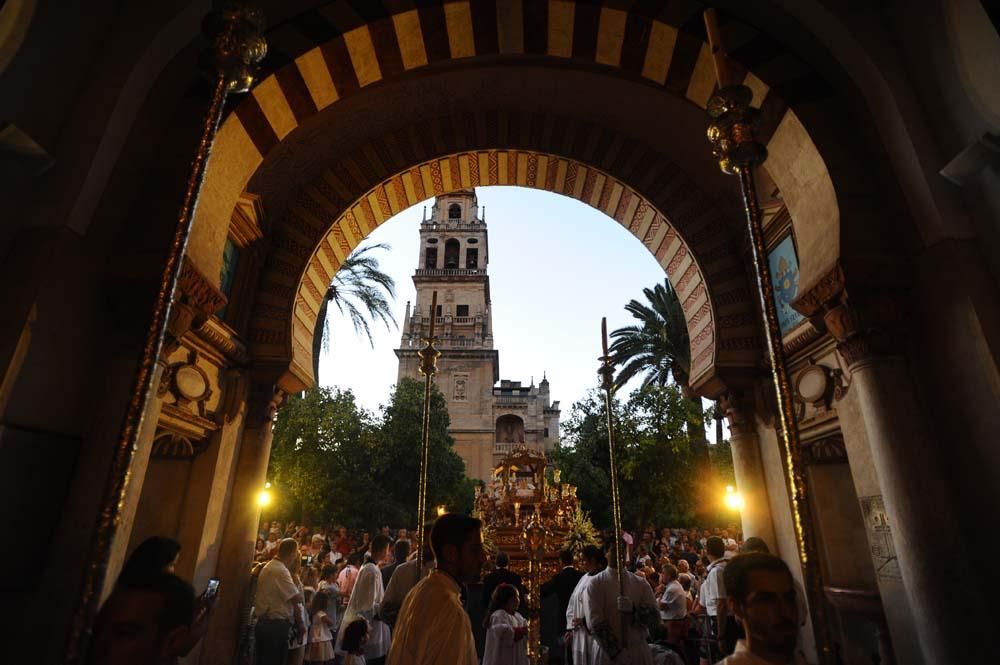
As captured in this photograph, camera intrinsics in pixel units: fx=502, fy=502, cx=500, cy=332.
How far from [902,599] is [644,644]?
88.7 inches

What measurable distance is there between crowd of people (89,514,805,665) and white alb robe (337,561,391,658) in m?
0.01

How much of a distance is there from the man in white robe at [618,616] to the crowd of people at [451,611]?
1 centimetres

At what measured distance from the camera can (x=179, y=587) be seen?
1.87 meters

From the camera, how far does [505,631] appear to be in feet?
16.7

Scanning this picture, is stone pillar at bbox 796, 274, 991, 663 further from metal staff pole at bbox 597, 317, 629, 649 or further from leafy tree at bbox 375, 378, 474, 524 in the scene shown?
leafy tree at bbox 375, 378, 474, 524

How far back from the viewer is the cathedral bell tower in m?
38.4

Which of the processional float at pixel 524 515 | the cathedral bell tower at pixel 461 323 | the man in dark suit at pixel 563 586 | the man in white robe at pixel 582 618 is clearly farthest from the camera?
the cathedral bell tower at pixel 461 323

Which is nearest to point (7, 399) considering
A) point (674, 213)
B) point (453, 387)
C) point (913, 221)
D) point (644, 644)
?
point (644, 644)

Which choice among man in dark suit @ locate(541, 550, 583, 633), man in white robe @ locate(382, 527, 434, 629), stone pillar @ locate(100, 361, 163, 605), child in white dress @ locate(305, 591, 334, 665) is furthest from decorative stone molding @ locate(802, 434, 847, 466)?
stone pillar @ locate(100, 361, 163, 605)

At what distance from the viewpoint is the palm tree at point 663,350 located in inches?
926

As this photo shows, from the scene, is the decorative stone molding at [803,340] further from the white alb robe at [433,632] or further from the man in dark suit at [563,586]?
the white alb robe at [433,632]

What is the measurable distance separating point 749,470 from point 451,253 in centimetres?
3821

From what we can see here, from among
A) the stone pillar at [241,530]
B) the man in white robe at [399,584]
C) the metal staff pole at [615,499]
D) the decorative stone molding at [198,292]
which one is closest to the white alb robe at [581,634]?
the metal staff pole at [615,499]

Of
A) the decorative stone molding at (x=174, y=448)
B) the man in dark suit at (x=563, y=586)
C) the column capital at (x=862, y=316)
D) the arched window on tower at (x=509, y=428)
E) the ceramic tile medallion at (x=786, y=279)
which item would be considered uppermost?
the arched window on tower at (x=509, y=428)
